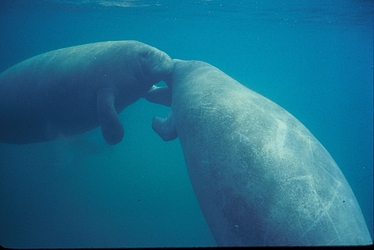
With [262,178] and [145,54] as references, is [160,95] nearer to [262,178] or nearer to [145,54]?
[145,54]

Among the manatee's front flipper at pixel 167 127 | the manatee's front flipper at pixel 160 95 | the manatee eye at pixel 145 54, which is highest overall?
the manatee eye at pixel 145 54

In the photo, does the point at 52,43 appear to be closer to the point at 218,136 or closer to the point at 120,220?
the point at 120,220

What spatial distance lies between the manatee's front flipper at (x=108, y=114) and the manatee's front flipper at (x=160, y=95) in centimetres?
134

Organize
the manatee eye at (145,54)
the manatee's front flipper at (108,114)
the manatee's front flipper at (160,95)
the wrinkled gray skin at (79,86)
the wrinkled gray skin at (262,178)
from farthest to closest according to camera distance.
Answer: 1. the manatee's front flipper at (160,95)
2. the manatee eye at (145,54)
3. the wrinkled gray skin at (79,86)
4. the manatee's front flipper at (108,114)
5. the wrinkled gray skin at (262,178)

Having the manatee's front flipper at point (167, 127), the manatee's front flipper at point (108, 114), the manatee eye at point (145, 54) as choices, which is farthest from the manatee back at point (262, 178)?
the manatee eye at point (145, 54)

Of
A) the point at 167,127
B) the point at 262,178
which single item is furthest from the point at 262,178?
the point at 167,127

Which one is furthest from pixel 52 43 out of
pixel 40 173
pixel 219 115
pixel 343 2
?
pixel 219 115

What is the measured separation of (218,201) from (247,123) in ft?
4.74

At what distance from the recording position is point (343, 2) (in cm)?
1647

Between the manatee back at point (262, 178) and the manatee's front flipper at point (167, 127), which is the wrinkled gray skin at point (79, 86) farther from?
the manatee back at point (262, 178)

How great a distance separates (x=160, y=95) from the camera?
25.0 ft

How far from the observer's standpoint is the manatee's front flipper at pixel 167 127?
662 centimetres

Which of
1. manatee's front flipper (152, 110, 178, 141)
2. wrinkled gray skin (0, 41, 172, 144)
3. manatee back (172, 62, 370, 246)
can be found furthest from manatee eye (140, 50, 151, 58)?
manatee back (172, 62, 370, 246)

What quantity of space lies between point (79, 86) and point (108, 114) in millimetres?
1153
